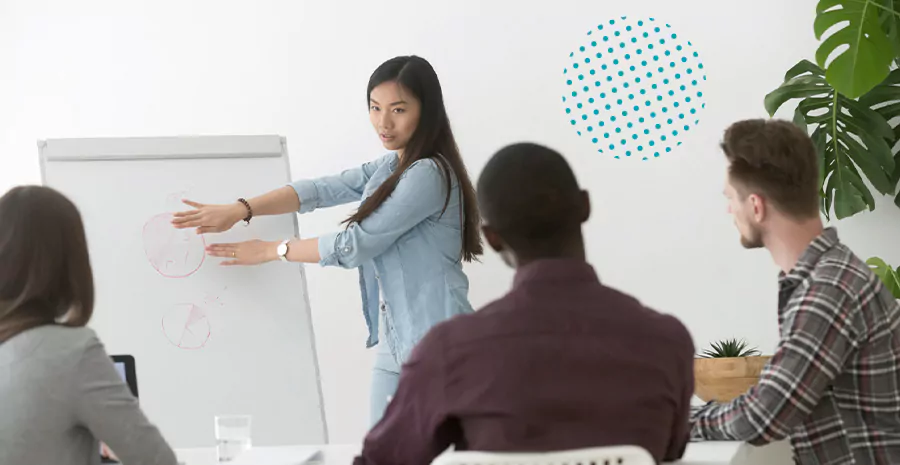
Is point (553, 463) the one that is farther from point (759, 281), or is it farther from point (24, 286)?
point (759, 281)

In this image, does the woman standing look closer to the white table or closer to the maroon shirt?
the white table

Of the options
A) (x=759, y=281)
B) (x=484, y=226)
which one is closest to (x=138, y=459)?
(x=484, y=226)

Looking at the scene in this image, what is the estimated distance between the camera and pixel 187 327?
2895 mm

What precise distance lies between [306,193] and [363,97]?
2.53 feet

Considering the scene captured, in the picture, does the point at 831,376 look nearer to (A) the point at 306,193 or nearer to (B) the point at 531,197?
(B) the point at 531,197

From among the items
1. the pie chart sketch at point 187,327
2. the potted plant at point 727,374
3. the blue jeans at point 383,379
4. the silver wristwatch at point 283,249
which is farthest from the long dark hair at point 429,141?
the potted plant at point 727,374

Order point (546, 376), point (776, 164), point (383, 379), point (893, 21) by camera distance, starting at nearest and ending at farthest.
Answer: point (546, 376) → point (776, 164) → point (383, 379) → point (893, 21)

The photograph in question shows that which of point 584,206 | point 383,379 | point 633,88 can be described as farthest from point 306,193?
point 584,206

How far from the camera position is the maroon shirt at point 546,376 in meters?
1.32

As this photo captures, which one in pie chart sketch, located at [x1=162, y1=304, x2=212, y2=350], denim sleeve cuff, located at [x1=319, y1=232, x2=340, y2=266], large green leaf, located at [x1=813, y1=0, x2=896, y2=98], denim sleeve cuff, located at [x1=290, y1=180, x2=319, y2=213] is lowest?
pie chart sketch, located at [x1=162, y1=304, x2=212, y2=350]

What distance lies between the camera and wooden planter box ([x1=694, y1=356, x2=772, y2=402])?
6.63 feet

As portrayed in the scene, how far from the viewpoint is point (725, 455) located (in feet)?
5.44

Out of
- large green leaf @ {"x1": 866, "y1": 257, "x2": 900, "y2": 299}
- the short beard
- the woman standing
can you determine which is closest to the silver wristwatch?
the woman standing

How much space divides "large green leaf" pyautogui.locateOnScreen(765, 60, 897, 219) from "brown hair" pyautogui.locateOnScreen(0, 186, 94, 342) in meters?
2.16
